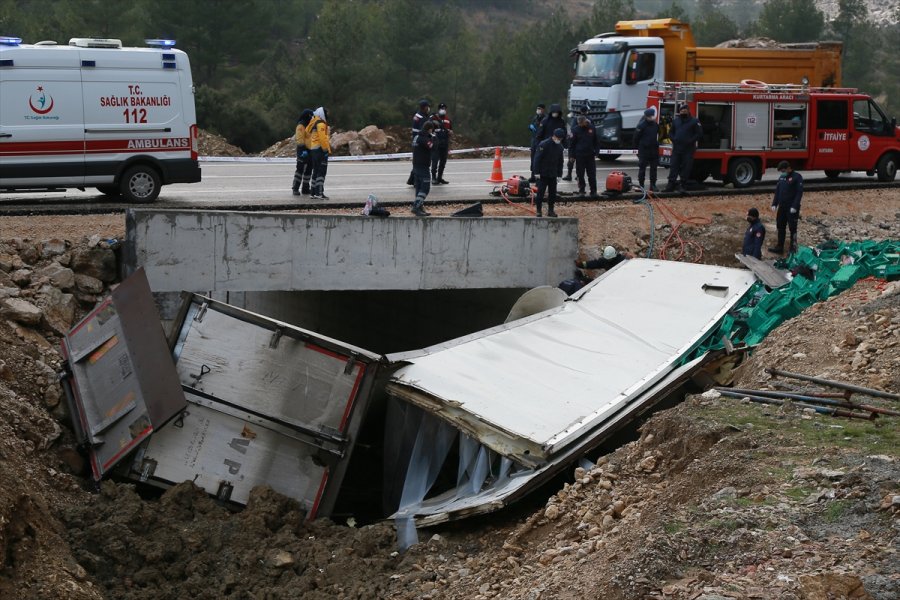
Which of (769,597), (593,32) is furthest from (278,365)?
(593,32)

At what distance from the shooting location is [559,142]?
16.6m

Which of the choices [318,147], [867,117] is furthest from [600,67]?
[318,147]

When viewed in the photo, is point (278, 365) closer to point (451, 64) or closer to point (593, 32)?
point (451, 64)

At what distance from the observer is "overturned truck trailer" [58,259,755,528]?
1030 centimetres

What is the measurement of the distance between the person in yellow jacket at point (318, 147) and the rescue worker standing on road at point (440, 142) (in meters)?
2.24

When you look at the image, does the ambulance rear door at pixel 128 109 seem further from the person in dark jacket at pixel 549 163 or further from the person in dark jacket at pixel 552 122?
the person in dark jacket at pixel 552 122

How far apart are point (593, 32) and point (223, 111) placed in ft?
77.1

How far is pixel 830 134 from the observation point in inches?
848

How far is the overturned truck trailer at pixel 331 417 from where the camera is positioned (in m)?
10.3

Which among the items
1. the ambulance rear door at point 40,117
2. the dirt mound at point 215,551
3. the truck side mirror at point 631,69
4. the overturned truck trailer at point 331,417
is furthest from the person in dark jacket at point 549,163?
the dirt mound at point 215,551

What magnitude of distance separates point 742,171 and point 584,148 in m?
4.05

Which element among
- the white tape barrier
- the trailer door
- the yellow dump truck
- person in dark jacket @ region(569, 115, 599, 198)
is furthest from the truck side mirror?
person in dark jacket @ region(569, 115, 599, 198)

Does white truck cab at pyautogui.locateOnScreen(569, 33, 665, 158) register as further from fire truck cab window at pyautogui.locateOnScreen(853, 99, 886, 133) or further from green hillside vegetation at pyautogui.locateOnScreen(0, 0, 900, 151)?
green hillside vegetation at pyautogui.locateOnScreen(0, 0, 900, 151)

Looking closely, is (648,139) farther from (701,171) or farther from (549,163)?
(549,163)
